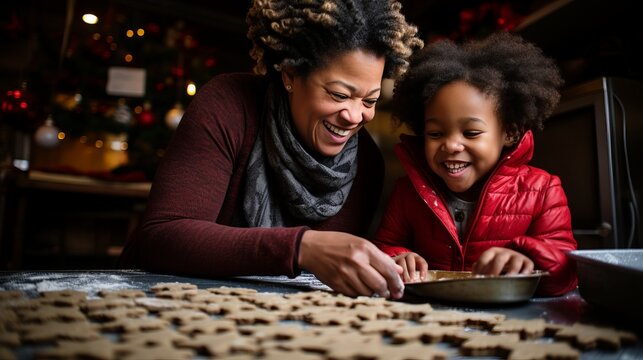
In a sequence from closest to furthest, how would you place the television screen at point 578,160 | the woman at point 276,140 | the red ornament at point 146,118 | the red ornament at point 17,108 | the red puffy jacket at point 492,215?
the woman at point 276,140 → the red puffy jacket at point 492,215 → the television screen at point 578,160 → the red ornament at point 17,108 → the red ornament at point 146,118

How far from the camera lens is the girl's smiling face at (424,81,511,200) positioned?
54.2 inches

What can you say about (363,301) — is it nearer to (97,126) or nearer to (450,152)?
(450,152)

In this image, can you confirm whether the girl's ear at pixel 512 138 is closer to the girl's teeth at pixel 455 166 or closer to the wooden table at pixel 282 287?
the girl's teeth at pixel 455 166

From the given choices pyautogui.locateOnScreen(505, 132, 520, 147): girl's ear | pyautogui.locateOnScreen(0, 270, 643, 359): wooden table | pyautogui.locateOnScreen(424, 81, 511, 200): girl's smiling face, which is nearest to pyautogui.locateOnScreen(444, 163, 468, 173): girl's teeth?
pyautogui.locateOnScreen(424, 81, 511, 200): girl's smiling face

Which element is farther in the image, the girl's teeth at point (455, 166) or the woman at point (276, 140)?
the girl's teeth at point (455, 166)

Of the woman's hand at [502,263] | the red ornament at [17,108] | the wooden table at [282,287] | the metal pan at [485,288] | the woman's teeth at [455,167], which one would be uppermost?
the red ornament at [17,108]

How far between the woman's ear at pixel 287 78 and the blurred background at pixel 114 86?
1823mm

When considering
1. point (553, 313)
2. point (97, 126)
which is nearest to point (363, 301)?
point (553, 313)

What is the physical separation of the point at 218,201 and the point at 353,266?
544mm

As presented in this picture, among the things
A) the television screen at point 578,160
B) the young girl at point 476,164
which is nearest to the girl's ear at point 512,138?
the young girl at point 476,164

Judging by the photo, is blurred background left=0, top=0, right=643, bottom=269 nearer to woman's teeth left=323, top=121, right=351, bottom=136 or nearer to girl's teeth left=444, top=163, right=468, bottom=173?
girl's teeth left=444, top=163, right=468, bottom=173

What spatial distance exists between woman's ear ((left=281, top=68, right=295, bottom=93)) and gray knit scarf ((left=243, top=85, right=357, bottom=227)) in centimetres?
5

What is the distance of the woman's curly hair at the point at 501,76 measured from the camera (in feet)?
4.75

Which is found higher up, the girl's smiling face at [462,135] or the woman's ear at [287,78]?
the woman's ear at [287,78]
